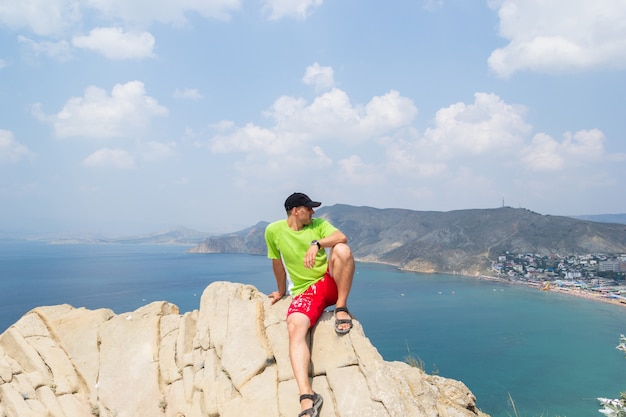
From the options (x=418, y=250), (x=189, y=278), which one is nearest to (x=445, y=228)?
(x=418, y=250)

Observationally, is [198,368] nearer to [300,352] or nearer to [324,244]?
[300,352]

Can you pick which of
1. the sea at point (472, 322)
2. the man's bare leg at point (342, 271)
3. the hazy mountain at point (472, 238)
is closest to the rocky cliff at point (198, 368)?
the man's bare leg at point (342, 271)

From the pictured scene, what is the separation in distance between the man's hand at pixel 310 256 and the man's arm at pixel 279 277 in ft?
2.05

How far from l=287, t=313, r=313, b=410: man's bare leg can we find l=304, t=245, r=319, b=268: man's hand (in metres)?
0.66

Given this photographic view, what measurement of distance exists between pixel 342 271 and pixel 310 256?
0.47 metres

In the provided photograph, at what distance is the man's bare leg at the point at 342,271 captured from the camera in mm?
5367

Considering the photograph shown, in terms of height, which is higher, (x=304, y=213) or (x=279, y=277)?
(x=304, y=213)

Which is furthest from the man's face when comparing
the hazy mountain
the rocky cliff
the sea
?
the hazy mountain

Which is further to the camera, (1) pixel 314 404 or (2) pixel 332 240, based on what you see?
(2) pixel 332 240

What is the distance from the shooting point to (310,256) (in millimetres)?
5457

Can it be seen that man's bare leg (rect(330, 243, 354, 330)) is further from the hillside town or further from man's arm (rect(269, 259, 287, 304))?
the hillside town

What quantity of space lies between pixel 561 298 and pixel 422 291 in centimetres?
2558

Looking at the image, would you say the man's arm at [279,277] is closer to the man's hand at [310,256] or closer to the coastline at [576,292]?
the man's hand at [310,256]

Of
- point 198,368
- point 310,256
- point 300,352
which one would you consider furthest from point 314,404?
point 198,368
